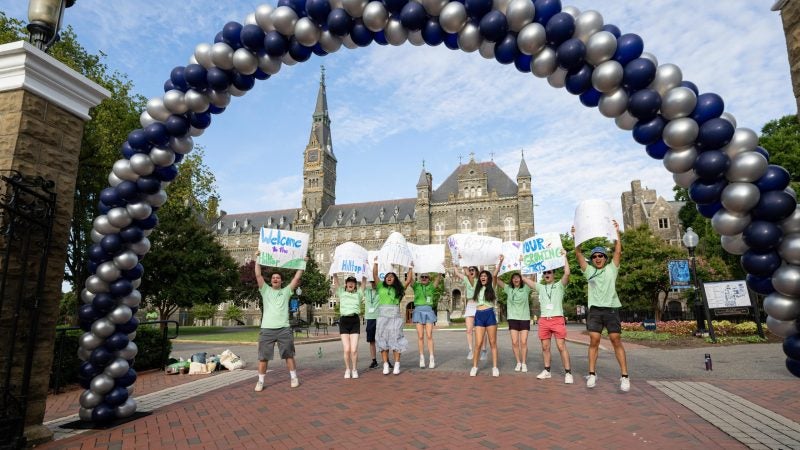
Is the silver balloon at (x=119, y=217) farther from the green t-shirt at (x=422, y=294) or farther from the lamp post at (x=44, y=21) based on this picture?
the green t-shirt at (x=422, y=294)

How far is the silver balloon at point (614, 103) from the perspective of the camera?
4316 mm

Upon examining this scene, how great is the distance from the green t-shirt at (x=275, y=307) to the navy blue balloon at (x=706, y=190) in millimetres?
6169

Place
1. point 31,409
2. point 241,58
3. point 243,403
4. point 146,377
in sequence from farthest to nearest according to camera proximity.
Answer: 1. point 146,377
2. point 243,403
3. point 241,58
4. point 31,409

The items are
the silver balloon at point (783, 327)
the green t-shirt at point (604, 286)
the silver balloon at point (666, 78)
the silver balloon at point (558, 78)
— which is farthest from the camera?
the green t-shirt at point (604, 286)

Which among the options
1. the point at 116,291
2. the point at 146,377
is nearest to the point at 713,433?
the point at 116,291

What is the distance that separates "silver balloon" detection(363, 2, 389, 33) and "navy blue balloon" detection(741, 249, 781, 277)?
474 cm

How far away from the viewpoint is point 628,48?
4.21m

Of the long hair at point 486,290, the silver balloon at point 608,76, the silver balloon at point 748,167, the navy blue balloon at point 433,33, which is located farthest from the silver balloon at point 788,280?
the long hair at point 486,290

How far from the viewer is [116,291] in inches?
232

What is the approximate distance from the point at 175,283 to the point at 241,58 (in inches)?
1145

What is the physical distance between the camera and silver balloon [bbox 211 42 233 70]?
19.6 ft

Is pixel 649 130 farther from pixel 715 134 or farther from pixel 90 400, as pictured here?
pixel 90 400

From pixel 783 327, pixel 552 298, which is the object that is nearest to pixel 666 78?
pixel 783 327

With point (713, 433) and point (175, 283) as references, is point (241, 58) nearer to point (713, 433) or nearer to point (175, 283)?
point (713, 433)
